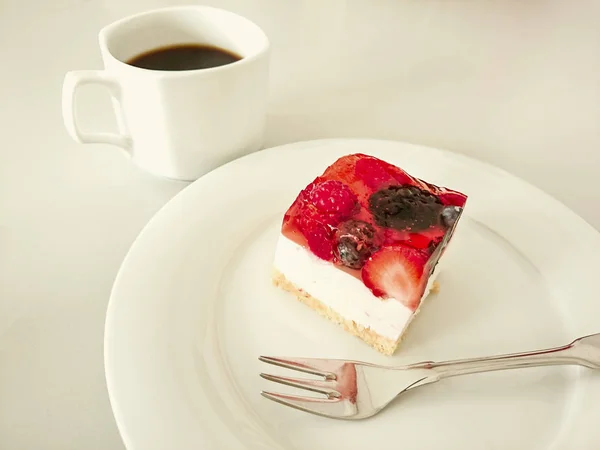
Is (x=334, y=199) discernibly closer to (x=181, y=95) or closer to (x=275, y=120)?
(x=181, y=95)

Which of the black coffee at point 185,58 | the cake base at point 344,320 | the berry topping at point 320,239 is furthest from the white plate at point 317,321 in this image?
the black coffee at point 185,58

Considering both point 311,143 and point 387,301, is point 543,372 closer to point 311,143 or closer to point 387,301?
point 387,301

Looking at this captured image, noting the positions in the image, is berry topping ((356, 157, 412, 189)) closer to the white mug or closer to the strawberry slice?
the strawberry slice

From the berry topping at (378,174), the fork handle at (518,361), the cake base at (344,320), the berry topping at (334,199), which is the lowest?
the cake base at (344,320)

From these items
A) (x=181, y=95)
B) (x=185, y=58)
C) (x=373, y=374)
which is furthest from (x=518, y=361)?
(x=185, y=58)

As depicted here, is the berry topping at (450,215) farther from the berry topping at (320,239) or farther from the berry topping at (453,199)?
the berry topping at (320,239)

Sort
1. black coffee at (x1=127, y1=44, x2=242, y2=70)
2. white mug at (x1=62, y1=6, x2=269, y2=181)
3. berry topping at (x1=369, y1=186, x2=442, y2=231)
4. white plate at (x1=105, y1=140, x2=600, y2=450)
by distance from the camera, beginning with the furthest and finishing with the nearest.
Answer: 1. black coffee at (x1=127, y1=44, x2=242, y2=70)
2. white mug at (x1=62, y1=6, x2=269, y2=181)
3. berry topping at (x1=369, y1=186, x2=442, y2=231)
4. white plate at (x1=105, y1=140, x2=600, y2=450)

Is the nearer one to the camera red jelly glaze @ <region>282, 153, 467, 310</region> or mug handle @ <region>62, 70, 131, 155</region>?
red jelly glaze @ <region>282, 153, 467, 310</region>

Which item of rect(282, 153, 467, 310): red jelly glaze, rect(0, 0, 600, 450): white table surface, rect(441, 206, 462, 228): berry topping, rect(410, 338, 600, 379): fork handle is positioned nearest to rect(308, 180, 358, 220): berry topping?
rect(282, 153, 467, 310): red jelly glaze

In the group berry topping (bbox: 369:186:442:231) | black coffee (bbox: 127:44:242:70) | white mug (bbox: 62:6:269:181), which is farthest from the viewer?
black coffee (bbox: 127:44:242:70)
